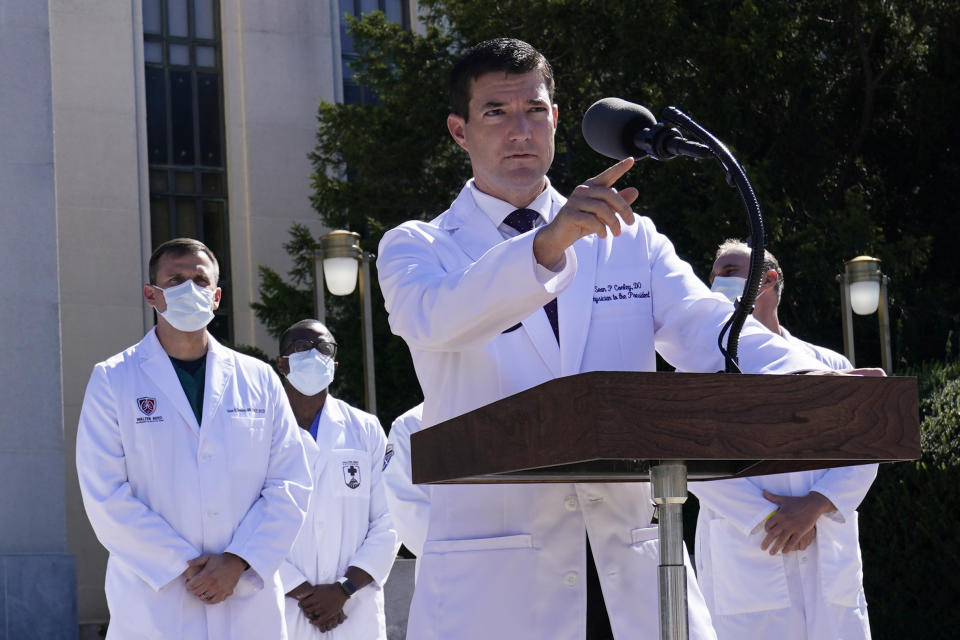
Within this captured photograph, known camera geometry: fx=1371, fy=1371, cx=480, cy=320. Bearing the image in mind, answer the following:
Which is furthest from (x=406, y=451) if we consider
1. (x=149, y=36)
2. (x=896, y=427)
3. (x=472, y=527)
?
(x=149, y=36)

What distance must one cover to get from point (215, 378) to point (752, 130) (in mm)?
15877

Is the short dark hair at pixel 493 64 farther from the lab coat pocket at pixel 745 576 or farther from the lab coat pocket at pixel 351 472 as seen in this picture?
the lab coat pocket at pixel 351 472

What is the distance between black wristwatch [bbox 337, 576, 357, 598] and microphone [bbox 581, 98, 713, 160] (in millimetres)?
5331

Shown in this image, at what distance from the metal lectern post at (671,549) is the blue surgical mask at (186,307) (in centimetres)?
388

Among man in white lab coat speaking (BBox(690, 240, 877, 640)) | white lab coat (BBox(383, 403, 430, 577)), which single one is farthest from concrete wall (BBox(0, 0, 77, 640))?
man in white lab coat speaking (BBox(690, 240, 877, 640))

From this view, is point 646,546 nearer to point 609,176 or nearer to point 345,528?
point 609,176

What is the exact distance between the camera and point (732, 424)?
2.24 meters

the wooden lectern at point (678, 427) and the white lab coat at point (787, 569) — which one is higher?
the wooden lectern at point (678, 427)

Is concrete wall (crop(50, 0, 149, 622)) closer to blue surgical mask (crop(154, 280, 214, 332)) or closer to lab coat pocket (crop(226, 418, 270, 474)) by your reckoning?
blue surgical mask (crop(154, 280, 214, 332))

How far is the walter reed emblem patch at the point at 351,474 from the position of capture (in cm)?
814

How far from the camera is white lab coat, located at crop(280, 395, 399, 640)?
7734 mm

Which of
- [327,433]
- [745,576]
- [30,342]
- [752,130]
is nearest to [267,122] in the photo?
[752,130]

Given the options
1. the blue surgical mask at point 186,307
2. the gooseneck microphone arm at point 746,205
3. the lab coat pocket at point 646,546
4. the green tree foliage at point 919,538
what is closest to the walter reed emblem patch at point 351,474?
the blue surgical mask at point 186,307

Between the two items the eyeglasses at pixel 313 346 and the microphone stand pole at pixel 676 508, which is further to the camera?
the eyeglasses at pixel 313 346
